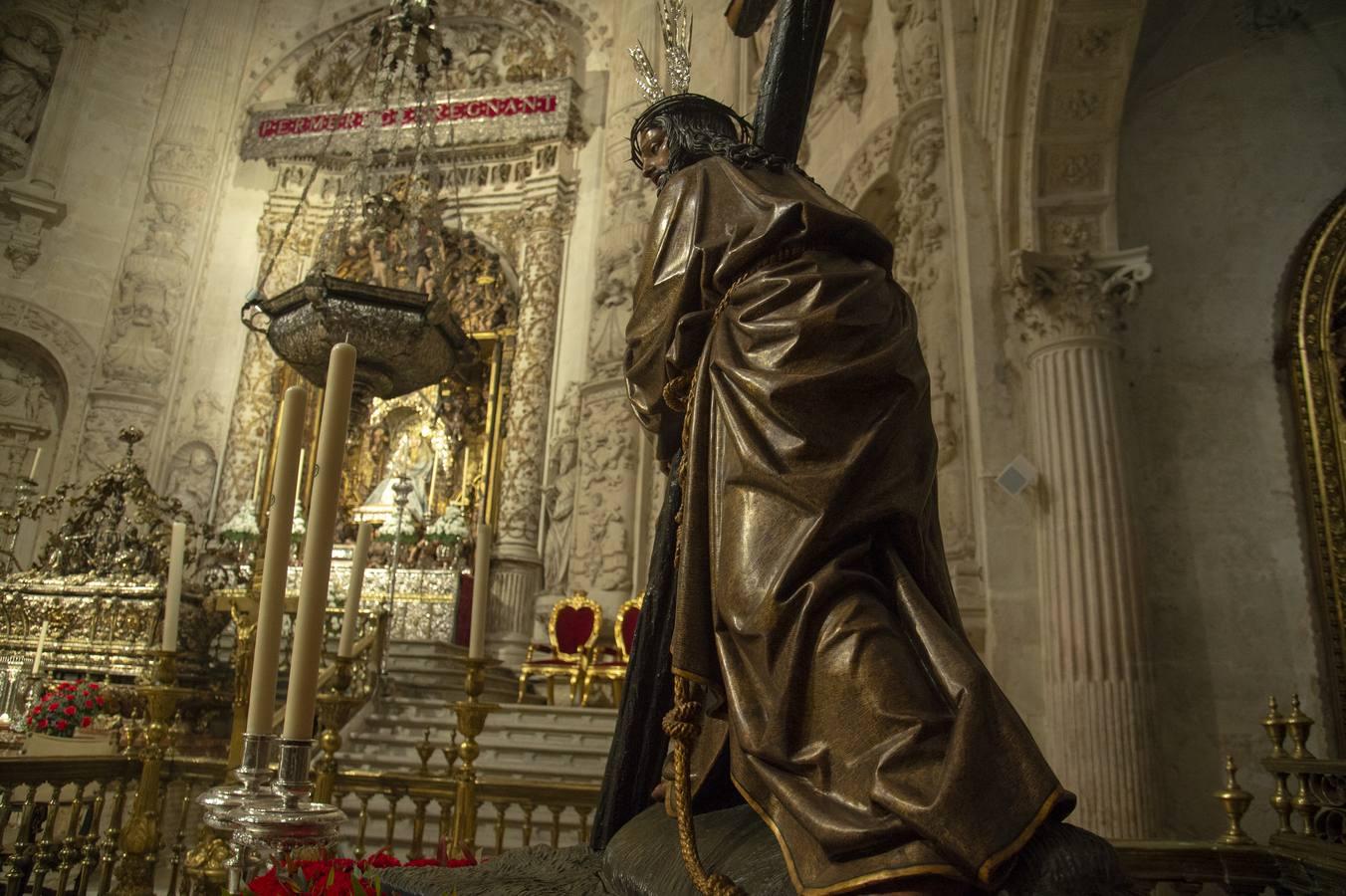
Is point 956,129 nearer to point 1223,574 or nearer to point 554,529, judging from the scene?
point 1223,574

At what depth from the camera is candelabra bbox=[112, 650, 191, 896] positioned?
218 cm

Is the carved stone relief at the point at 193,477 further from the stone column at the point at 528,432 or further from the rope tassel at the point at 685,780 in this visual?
the rope tassel at the point at 685,780

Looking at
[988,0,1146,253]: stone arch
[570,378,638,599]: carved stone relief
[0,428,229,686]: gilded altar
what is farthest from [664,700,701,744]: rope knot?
[570,378,638,599]: carved stone relief

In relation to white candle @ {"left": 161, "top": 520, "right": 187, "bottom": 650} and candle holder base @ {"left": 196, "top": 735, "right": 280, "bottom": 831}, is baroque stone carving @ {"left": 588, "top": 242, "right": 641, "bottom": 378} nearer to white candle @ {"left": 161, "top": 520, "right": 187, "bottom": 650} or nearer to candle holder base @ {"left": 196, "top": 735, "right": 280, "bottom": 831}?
white candle @ {"left": 161, "top": 520, "right": 187, "bottom": 650}

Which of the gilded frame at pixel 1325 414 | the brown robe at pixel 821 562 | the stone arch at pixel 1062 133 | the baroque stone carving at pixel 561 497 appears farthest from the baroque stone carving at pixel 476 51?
the brown robe at pixel 821 562

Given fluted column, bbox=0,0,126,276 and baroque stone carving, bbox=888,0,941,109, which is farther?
fluted column, bbox=0,0,126,276

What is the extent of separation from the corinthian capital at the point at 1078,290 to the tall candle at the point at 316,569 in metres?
4.25

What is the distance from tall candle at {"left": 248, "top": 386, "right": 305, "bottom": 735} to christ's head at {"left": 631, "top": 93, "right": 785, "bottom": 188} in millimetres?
860

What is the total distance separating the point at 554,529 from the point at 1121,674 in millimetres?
7478

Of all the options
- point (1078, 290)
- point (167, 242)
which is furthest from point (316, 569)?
point (167, 242)

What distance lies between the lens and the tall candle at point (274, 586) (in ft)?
4.52

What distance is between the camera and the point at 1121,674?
13.5ft

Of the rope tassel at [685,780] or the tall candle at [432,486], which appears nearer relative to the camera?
the rope tassel at [685,780]

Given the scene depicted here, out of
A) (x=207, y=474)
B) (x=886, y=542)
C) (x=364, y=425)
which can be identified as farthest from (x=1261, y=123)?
(x=207, y=474)
